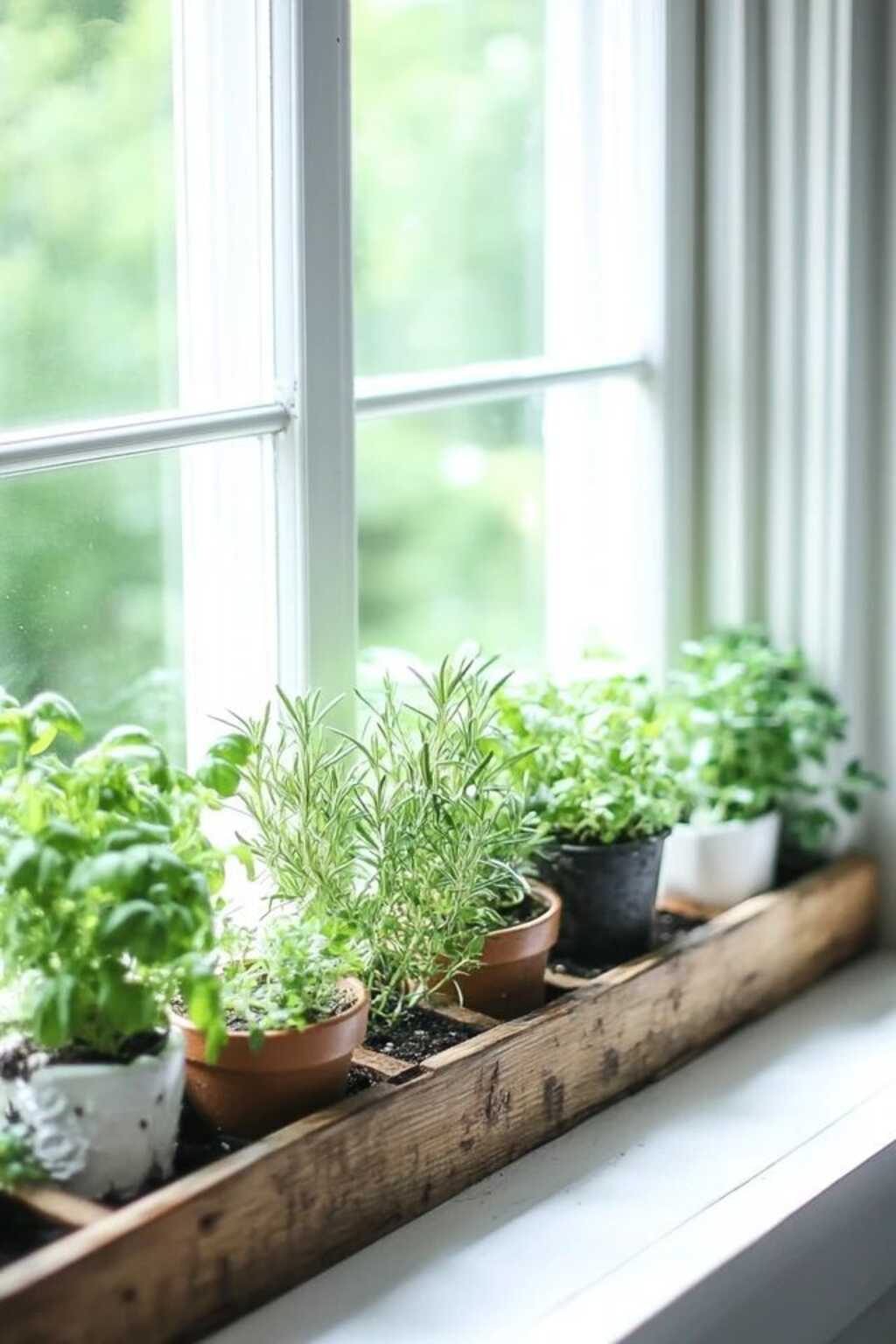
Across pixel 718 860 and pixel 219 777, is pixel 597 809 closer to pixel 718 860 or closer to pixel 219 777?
pixel 718 860

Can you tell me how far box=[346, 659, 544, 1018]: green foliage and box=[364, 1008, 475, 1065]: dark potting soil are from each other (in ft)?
0.07

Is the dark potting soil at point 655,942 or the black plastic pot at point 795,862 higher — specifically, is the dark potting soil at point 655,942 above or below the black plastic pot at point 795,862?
below

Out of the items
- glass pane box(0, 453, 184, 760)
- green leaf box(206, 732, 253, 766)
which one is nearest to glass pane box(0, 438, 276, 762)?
glass pane box(0, 453, 184, 760)

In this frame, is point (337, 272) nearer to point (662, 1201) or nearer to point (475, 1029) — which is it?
point (475, 1029)

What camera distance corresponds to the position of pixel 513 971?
1.57 meters

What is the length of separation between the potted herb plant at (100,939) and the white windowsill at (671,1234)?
0.58ft

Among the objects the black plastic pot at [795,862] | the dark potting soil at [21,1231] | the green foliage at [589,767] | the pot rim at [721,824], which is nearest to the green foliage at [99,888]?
the dark potting soil at [21,1231]

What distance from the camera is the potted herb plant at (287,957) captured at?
1357 millimetres

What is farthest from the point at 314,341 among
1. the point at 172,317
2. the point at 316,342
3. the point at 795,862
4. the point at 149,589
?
the point at 795,862

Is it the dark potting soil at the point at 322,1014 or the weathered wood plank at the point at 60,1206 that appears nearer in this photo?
the weathered wood plank at the point at 60,1206

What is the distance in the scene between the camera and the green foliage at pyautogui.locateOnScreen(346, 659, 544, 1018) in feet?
4.86

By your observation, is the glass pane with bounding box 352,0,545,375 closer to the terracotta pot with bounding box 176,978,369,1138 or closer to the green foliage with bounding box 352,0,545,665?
the green foliage with bounding box 352,0,545,665

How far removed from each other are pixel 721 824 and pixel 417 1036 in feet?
1.67

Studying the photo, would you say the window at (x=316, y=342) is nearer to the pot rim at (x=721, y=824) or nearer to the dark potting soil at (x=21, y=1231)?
the pot rim at (x=721, y=824)
